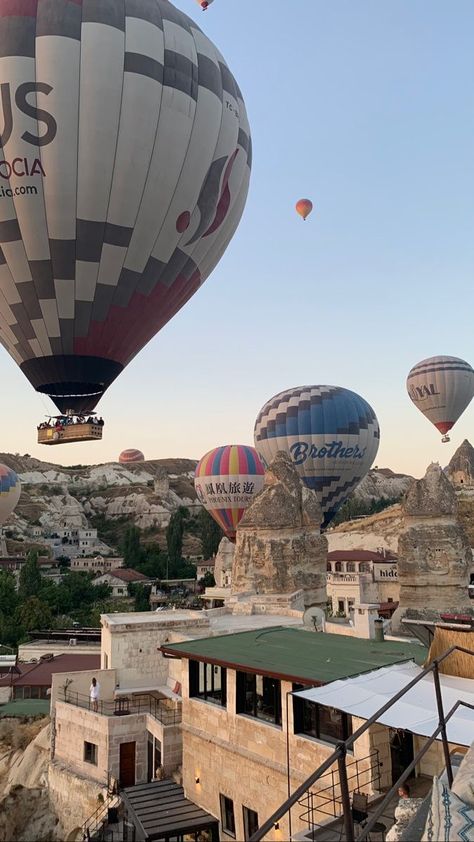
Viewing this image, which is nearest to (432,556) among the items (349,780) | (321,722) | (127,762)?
(127,762)

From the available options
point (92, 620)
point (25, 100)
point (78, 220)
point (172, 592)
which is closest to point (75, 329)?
point (78, 220)

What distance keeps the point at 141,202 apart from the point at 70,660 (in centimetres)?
2896

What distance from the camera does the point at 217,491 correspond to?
6469 centimetres

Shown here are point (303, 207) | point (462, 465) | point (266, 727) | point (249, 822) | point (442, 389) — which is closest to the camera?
point (266, 727)

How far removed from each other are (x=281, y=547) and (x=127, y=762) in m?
19.4

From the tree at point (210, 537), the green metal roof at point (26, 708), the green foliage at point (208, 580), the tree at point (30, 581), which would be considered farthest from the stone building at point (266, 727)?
the tree at point (210, 537)

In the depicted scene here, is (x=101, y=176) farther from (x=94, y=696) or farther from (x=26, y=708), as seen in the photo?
(x=26, y=708)

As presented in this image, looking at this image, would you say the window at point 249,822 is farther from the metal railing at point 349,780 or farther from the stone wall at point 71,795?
the stone wall at point 71,795

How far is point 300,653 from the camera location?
15.9 meters

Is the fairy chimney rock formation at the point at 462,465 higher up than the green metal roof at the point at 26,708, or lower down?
higher up

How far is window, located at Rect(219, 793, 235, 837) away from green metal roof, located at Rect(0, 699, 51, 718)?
1697 centimetres

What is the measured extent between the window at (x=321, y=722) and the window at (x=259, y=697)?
25.7 inches

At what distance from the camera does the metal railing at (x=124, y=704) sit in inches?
830

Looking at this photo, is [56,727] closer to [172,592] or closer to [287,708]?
[287,708]
